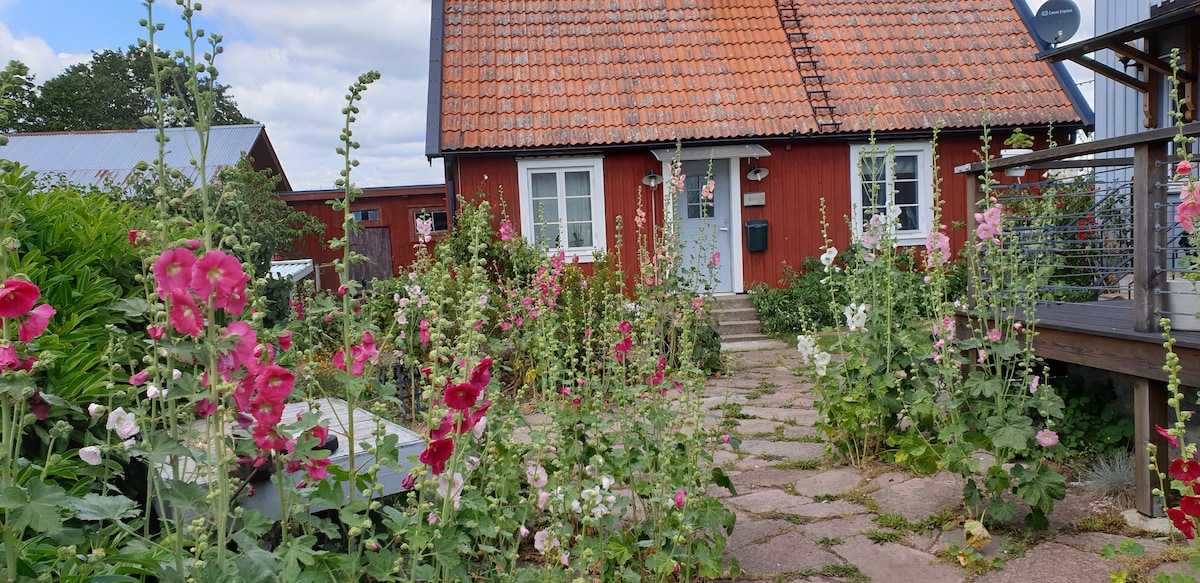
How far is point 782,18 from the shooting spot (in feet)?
38.1

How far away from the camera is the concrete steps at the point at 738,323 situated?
9102 mm

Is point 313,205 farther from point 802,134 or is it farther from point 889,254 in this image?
point 889,254

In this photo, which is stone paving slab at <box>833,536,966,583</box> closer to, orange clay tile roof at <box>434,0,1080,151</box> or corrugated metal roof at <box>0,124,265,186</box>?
orange clay tile roof at <box>434,0,1080,151</box>

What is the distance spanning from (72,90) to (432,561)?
3866cm

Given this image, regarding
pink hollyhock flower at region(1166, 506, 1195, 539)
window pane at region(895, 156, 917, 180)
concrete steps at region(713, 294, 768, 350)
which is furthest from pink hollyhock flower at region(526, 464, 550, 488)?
window pane at region(895, 156, 917, 180)

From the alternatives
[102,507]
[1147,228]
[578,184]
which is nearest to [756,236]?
[578,184]

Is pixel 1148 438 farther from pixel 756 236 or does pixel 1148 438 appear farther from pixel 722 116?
pixel 722 116

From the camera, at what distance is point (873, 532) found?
130 inches

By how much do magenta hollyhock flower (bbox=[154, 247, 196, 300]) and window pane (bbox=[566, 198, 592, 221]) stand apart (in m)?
8.94

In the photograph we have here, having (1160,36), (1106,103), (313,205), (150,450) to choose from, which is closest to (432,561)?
(150,450)

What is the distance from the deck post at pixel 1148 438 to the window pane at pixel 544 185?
7.55 metres

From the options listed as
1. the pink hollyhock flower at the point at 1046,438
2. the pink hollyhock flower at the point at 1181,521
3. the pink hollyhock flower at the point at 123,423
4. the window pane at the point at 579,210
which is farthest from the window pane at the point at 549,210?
the pink hollyhock flower at the point at 123,423

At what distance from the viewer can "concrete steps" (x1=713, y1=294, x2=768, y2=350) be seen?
9102 mm

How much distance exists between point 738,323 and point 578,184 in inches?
102
